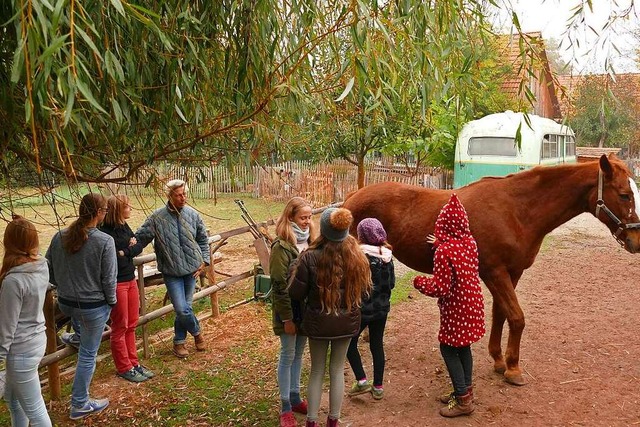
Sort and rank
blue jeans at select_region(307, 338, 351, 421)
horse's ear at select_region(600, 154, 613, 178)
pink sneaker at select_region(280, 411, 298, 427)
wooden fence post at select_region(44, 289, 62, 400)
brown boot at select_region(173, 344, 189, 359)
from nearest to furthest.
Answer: blue jeans at select_region(307, 338, 351, 421) → pink sneaker at select_region(280, 411, 298, 427) → wooden fence post at select_region(44, 289, 62, 400) → horse's ear at select_region(600, 154, 613, 178) → brown boot at select_region(173, 344, 189, 359)

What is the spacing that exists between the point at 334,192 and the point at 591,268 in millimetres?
10055

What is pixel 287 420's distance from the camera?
3389 millimetres

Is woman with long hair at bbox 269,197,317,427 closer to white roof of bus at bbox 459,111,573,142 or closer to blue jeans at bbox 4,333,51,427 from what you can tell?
blue jeans at bbox 4,333,51,427

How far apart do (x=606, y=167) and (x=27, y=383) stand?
4180 mm

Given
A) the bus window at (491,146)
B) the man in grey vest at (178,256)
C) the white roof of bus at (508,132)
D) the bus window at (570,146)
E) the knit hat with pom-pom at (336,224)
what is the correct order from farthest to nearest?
the bus window at (570,146) < the bus window at (491,146) < the white roof of bus at (508,132) < the man in grey vest at (178,256) < the knit hat with pom-pom at (336,224)

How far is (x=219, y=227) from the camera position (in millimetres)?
12406

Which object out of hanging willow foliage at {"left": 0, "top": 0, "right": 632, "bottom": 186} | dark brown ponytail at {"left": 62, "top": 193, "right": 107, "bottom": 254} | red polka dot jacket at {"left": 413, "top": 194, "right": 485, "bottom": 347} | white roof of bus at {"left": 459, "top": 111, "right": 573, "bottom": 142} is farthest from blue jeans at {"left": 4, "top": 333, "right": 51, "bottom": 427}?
white roof of bus at {"left": 459, "top": 111, "right": 573, "bottom": 142}

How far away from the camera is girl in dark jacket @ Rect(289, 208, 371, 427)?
115 inches

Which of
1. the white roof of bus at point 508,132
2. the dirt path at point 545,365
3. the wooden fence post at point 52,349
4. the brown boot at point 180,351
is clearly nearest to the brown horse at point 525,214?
the dirt path at point 545,365

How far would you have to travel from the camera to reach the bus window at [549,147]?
16.2 metres

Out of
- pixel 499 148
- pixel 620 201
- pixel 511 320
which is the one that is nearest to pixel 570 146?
pixel 499 148

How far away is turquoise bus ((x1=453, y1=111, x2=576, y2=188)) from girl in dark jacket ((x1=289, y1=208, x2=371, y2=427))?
1323 centimetres

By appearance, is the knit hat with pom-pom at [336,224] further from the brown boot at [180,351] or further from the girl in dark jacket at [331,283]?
the brown boot at [180,351]

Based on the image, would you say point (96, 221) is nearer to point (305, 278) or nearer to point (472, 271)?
point (305, 278)
